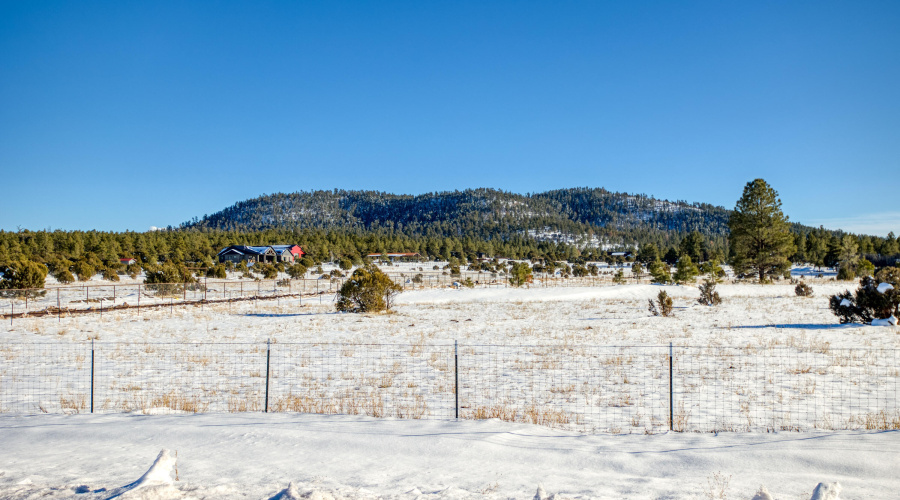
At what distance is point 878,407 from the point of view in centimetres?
915

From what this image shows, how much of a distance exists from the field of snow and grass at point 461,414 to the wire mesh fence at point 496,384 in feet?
0.23

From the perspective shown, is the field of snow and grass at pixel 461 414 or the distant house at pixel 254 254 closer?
the field of snow and grass at pixel 461 414

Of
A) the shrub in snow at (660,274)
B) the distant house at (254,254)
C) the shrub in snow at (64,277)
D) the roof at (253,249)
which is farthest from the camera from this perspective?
the roof at (253,249)

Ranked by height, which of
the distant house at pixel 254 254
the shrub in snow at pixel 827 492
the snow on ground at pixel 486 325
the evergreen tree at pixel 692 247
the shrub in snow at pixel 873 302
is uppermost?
the evergreen tree at pixel 692 247

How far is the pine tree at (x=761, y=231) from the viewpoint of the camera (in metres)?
47.4

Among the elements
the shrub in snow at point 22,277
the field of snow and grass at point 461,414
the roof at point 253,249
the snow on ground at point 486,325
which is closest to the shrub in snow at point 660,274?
the snow on ground at point 486,325

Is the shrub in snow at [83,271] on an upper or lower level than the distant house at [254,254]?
lower

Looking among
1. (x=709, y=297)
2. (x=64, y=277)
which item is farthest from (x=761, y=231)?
(x=64, y=277)

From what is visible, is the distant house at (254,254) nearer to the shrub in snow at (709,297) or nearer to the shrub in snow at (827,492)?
the shrub in snow at (709,297)

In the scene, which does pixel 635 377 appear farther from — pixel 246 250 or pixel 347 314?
pixel 246 250

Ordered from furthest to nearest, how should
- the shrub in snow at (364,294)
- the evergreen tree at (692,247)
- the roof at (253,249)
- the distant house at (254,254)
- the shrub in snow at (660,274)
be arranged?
the roof at (253,249), the distant house at (254,254), the evergreen tree at (692,247), the shrub in snow at (660,274), the shrub in snow at (364,294)

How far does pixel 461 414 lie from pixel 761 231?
48.6 m

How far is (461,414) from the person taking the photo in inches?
349

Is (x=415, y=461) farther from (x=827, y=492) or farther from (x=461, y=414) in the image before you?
(x=827, y=492)
